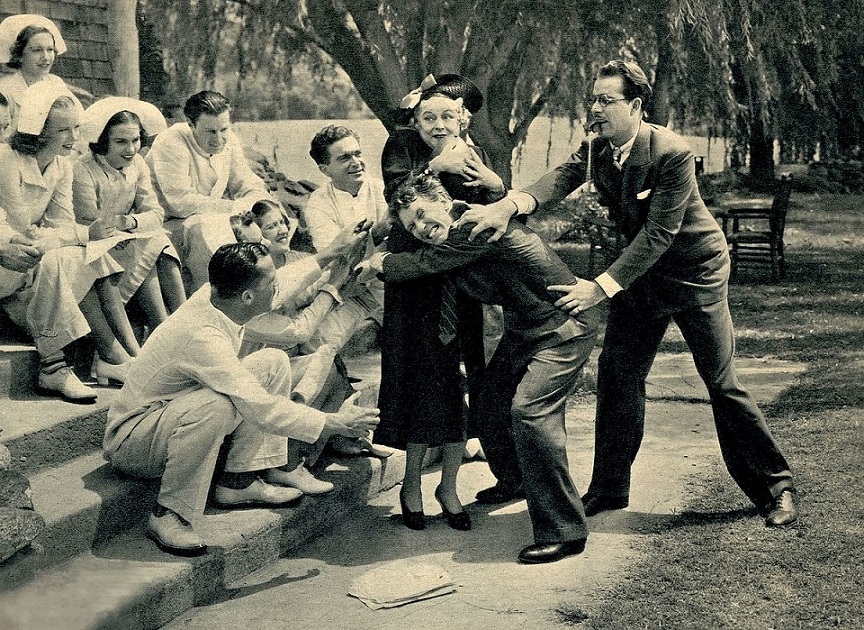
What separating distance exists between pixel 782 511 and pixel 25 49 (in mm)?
4317

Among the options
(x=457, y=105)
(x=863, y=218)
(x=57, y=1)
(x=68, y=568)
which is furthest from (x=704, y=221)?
(x=863, y=218)

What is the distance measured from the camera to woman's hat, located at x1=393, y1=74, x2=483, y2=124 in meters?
4.80

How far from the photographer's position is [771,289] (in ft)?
38.1

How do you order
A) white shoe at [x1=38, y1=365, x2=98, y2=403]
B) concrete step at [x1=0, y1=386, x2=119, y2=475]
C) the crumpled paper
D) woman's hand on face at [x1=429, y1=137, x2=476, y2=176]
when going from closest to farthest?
the crumpled paper < concrete step at [x1=0, y1=386, x2=119, y2=475] < woman's hand on face at [x1=429, y1=137, x2=476, y2=176] < white shoe at [x1=38, y1=365, x2=98, y2=403]

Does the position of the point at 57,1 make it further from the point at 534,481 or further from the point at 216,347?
the point at 534,481

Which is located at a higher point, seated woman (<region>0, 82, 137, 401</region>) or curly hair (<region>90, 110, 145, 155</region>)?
curly hair (<region>90, 110, 145, 155</region>)

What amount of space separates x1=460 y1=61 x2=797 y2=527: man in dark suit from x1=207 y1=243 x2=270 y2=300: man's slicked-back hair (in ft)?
2.67

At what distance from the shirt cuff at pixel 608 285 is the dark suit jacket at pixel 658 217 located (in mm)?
16

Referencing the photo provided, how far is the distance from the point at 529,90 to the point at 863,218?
6331 mm

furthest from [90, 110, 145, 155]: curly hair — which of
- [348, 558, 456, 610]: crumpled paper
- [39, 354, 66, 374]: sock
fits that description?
[348, 558, 456, 610]: crumpled paper

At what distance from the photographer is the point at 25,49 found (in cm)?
587

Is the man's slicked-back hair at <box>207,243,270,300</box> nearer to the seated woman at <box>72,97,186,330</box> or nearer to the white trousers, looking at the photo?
the white trousers

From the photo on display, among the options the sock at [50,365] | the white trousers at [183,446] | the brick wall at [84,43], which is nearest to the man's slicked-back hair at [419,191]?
the white trousers at [183,446]

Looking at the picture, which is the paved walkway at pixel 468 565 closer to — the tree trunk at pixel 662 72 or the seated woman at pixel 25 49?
the seated woman at pixel 25 49
